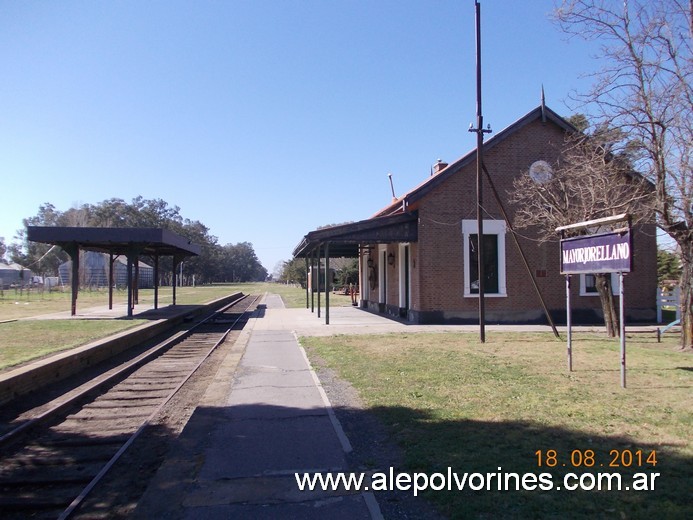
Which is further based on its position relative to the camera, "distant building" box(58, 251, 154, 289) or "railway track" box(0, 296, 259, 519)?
"distant building" box(58, 251, 154, 289)

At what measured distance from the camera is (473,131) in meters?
13.6

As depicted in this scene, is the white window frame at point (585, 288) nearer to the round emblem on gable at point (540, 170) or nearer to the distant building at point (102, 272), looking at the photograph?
the round emblem on gable at point (540, 170)

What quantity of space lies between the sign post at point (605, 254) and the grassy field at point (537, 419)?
993 millimetres

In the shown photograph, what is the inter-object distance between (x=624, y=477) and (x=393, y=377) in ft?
15.9

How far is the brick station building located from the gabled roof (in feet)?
0.12

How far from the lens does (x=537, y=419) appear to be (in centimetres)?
632

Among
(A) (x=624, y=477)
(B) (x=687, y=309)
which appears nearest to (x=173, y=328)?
(B) (x=687, y=309)

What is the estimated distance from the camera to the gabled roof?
1888 centimetres

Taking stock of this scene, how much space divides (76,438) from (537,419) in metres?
5.85

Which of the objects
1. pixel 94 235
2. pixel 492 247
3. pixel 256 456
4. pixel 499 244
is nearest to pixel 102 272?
pixel 94 235

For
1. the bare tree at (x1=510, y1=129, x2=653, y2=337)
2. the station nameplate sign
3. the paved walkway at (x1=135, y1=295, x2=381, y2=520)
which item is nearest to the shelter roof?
the paved walkway at (x1=135, y1=295, x2=381, y2=520)

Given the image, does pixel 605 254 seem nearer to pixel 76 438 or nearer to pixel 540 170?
pixel 76 438

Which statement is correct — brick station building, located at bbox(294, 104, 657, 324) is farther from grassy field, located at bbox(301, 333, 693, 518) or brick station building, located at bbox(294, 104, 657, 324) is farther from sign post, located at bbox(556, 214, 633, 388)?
sign post, located at bbox(556, 214, 633, 388)

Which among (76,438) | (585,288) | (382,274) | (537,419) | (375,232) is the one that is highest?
(375,232)
